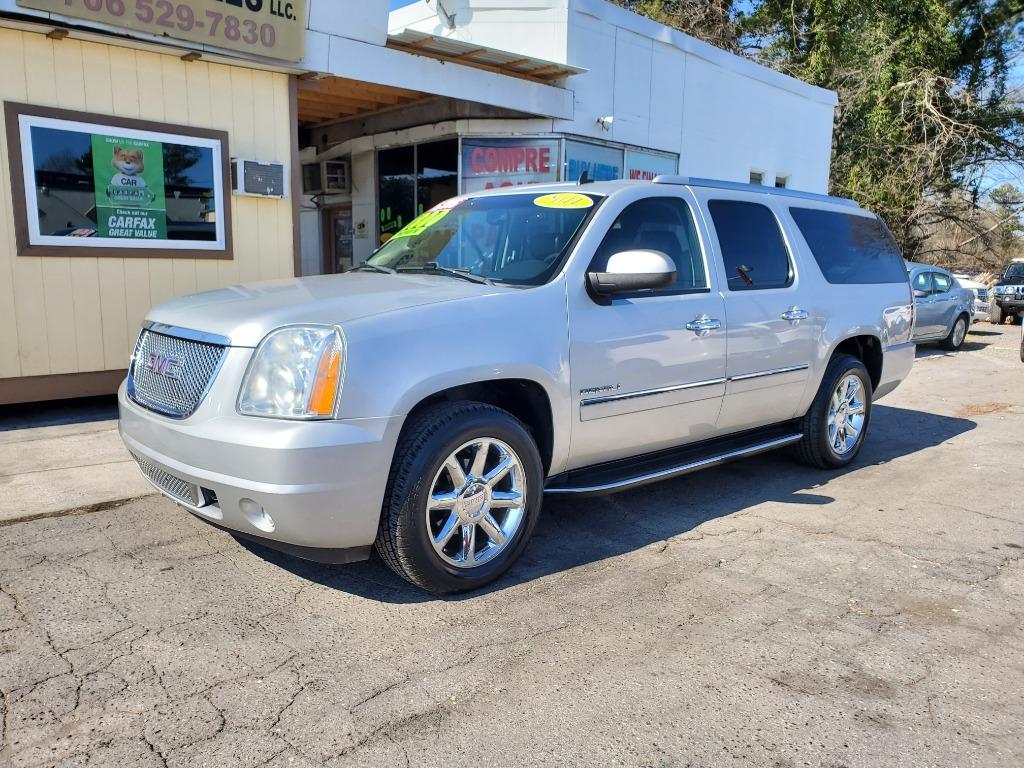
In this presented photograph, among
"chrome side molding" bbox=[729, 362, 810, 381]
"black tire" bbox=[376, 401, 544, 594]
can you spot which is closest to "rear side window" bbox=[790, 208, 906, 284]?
"chrome side molding" bbox=[729, 362, 810, 381]

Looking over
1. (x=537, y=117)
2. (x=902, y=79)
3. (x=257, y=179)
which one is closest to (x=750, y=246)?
(x=257, y=179)

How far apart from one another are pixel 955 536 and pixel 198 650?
13.6 feet

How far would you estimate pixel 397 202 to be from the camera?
41.8ft

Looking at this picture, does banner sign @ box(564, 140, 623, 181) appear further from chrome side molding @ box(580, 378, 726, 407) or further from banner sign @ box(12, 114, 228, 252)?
chrome side molding @ box(580, 378, 726, 407)

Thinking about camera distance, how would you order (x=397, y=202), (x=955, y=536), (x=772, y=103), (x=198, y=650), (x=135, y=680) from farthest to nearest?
1. (x=772, y=103)
2. (x=397, y=202)
3. (x=955, y=536)
4. (x=198, y=650)
5. (x=135, y=680)

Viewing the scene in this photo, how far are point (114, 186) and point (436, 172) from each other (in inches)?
217

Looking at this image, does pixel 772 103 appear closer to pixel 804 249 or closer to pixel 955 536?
pixel 804 249

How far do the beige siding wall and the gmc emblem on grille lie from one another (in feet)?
12.6

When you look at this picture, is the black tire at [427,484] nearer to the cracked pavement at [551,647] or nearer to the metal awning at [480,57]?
the cracked pavement at [551,647]

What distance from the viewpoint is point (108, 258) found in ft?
23.9

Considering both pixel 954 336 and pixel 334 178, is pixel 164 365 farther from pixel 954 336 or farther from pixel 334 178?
pixel 954 336

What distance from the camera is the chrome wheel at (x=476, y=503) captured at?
3570 mm

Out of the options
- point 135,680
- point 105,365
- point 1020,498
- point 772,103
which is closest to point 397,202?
point 105,365

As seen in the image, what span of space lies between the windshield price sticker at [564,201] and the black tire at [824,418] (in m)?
2.43
